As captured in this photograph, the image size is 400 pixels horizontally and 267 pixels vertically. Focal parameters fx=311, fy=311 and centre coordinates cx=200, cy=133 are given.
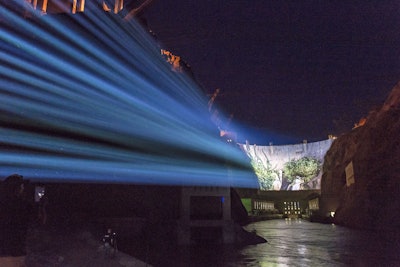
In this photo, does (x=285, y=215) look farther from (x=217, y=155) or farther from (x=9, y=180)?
(x=9, y=180)

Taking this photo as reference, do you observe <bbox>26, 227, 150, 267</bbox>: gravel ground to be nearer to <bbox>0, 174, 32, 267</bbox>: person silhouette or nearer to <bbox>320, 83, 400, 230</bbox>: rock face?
<bbox>0, 174, 32, 267</bbox>: person silhouette

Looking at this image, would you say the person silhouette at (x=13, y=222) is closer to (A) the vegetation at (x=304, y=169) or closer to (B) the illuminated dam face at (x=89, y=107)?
(B) the illuminated dam face at (x=89, y=107)

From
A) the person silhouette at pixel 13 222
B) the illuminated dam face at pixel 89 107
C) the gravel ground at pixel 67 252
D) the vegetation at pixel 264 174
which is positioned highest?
the vegetation at pixel 264 174

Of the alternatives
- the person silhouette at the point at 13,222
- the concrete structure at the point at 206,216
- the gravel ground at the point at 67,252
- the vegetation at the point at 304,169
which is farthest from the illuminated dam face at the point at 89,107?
the vegetation at the point at 304,169

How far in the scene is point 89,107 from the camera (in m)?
16.5

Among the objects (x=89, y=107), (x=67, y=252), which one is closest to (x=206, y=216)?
(x=89, y=107)

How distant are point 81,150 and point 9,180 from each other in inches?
498

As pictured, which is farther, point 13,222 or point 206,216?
point 206,216

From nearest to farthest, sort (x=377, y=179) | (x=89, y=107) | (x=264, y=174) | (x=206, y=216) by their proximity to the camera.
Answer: (x=89, y=107) → (x=206, y=216) → (x=377, y=179) → (x=264, y=174)

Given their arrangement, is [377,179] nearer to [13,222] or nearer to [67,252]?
[67,252]

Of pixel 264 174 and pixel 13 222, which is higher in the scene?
pixel 264 174

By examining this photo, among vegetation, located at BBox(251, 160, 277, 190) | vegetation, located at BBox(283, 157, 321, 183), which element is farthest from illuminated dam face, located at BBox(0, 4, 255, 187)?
vegetation, located at BBox(283, 157, 321, 183)

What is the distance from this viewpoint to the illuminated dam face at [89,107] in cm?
1291

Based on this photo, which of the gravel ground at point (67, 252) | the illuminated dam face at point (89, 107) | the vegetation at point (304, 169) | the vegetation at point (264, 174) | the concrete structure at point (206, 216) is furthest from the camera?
the vegetation at point (264, 174)
